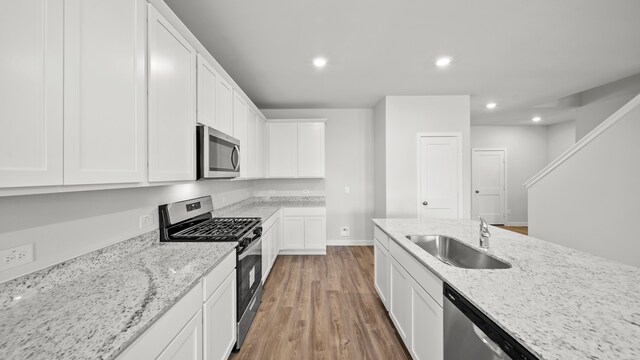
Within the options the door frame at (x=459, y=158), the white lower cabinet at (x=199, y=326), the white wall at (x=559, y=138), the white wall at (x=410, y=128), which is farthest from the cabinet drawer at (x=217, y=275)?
the white wall at (x=559, y=138)

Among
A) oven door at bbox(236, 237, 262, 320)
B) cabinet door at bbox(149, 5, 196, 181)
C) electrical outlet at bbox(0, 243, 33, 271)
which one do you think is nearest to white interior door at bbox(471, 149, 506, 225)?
oven door at bbox(236, 237, 262, 320)

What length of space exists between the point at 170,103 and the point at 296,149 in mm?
2698

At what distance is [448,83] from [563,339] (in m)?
3.45

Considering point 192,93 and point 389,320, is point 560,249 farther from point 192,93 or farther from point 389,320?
point 192,93

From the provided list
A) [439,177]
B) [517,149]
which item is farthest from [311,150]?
[517,149]

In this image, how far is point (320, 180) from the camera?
4457mm

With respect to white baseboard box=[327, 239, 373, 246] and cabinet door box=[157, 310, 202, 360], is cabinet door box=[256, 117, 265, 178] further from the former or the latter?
cabinet door box=[157, 310, 202, 360]

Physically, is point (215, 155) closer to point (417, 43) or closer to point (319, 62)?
point (319, 62)

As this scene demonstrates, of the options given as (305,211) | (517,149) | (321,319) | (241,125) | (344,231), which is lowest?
(321,319)

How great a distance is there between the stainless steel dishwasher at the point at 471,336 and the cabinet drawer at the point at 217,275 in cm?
129

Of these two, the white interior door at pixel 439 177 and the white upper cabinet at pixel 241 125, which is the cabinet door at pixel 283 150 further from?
the white interior door at pixel 439 177

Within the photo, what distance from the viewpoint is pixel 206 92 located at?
1890 mm

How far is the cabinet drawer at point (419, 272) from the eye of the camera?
4.00 feet

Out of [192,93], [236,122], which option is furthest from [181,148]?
[236,122]
